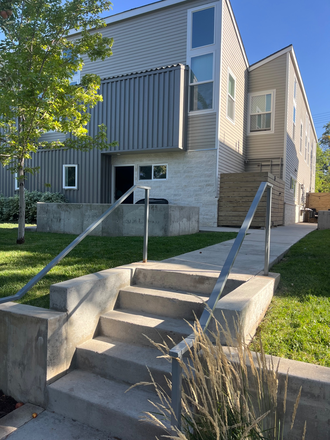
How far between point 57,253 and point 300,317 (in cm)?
384

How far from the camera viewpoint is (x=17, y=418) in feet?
7.93

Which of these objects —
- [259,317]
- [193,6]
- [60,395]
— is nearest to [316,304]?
[259,317]

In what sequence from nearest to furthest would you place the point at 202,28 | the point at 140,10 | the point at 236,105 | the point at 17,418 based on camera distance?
the point at 17,418 < the point at 202,28 < the point at 140,10 < the point at 236,105

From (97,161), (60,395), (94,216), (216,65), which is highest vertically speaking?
(216,65)

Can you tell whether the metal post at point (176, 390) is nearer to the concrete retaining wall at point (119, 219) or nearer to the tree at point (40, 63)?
the tree at point (40, 63)

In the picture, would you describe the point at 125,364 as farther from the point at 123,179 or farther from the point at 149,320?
the point at 123,179

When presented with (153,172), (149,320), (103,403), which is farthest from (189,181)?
(103,403)

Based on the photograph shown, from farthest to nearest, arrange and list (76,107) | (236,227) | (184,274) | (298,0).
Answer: (298,0) → (236,227) → (76,107) → (184,274)

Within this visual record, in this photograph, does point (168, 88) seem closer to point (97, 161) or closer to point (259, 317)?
point (97, 161)

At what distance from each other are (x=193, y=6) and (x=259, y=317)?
40.1 feet

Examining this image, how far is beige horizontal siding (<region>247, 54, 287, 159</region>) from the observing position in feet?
46.0

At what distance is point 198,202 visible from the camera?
11.5 metres

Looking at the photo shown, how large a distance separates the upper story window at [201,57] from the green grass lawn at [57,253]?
6.44 metres

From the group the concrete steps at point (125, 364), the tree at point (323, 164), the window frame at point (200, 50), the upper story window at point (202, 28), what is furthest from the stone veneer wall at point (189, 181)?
the tree at point (323, 164)
